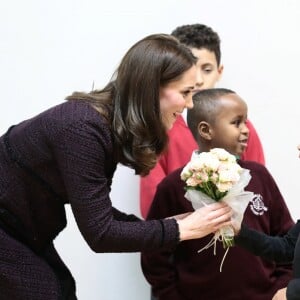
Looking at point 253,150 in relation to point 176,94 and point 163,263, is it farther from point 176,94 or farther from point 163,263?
point 176,94

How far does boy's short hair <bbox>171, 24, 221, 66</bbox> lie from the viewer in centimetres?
227

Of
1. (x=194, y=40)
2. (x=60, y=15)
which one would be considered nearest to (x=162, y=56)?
(x=194, y=40)

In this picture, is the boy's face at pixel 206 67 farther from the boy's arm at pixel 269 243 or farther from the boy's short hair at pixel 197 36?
the boy's arm at pixel 269 243

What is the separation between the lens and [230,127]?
191cm

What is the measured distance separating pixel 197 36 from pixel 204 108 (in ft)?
1.49

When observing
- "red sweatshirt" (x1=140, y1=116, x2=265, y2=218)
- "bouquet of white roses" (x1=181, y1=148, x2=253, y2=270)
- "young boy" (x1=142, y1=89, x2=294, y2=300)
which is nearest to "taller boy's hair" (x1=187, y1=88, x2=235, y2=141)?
"young boy" (x1=142, y1=89, x2=294, y2=300)

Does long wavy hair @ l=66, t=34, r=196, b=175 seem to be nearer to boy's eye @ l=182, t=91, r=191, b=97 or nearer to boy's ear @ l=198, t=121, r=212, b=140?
boy's eye @ l=182, t=91, r=191, b=97

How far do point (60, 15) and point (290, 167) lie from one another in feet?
4.28

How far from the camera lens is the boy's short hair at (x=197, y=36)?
227 cm

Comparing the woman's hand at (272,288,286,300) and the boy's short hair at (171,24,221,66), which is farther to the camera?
the boy's short hair at (171,24,221,66)

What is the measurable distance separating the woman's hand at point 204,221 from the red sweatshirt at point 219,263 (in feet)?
0.99

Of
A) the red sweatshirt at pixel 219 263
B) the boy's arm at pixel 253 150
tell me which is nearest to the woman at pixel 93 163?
the red sweatshirt at pixel 219 263

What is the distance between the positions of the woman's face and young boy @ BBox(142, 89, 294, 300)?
0.42m

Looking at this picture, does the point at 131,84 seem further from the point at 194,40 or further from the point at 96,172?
→ the point at 194,40
